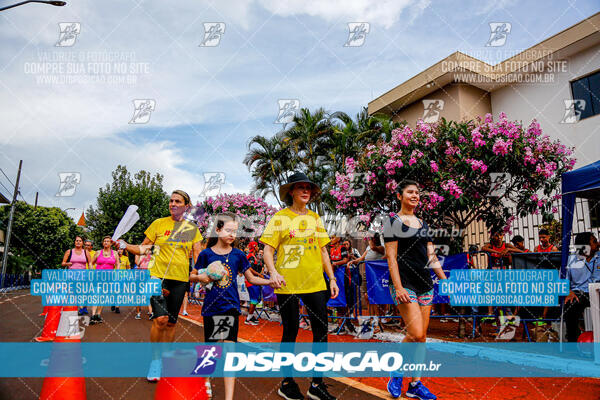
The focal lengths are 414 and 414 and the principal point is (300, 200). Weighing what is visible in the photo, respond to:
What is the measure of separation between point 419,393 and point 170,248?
10.00ft

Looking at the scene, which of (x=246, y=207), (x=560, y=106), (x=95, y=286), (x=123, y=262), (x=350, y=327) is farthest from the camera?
(x=246, y=207)

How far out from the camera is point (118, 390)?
423 centimetres

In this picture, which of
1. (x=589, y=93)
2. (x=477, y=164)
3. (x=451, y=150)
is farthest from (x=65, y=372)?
(x=589, y=93)

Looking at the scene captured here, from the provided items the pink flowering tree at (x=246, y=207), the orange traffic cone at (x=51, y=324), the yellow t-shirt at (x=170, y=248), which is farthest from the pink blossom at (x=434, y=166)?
the pink flowering tree at (x=246, y=207)

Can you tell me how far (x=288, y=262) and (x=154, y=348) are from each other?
189 cm

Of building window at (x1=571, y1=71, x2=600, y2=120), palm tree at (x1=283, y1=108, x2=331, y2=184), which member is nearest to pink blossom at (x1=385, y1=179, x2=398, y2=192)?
building window at (x1=571, y1=71, x2=600, y2=120)

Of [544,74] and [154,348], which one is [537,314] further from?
[544,74]

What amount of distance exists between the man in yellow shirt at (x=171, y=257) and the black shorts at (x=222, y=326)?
36.6 inches

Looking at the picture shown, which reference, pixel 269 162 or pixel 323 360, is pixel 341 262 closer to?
pixel 323 360

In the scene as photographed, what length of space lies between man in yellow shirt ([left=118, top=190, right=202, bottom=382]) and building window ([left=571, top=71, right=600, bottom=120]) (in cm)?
1446

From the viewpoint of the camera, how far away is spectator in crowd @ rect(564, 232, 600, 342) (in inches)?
239

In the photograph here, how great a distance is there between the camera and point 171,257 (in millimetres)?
4770

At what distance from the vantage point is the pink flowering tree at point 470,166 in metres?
9.15

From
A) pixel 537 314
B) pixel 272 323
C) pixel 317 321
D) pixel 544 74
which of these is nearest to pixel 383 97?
pixel 544 74
